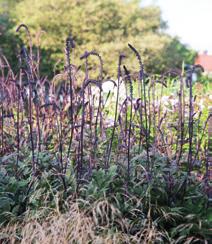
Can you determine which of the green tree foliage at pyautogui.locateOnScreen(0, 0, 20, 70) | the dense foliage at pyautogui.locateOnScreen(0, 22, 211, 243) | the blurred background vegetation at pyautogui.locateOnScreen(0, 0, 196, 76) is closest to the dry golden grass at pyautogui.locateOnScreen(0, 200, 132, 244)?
the dense foliage at pyautogui.locateOnScreen(0, 22, 211, 243)

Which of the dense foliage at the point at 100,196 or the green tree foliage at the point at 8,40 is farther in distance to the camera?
the green tree foliage at the point at 8,40

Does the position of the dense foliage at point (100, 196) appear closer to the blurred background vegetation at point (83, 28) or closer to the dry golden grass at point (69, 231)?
the dry golden grass at point (69, 231)

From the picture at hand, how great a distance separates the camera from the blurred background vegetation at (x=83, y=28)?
1984 cm

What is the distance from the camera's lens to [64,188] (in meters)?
2.45

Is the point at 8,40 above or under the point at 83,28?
under

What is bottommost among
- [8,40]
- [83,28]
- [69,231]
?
[69,231]

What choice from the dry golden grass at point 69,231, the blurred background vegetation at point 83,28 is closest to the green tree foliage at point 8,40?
the blurred background vegetation at point 83,28

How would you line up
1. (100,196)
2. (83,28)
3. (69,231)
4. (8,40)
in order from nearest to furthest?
(69,231)
(100,196)
(83,28)
(8,40)

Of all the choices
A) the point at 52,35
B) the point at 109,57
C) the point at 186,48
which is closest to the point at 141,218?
the point at 109,57

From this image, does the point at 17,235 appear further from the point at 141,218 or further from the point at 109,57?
the point at 109,57

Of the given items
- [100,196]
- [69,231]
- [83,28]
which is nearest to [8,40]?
[83,28]

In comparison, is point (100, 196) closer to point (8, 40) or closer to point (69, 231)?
point (69, 231)

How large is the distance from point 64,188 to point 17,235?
0.39 metres

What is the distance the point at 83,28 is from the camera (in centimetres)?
1995
